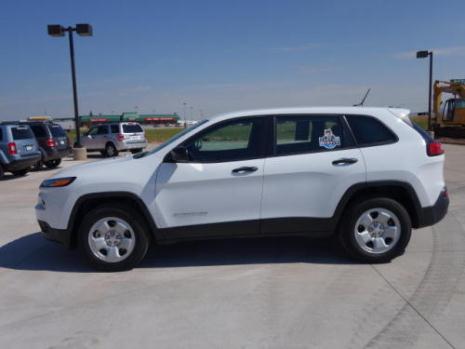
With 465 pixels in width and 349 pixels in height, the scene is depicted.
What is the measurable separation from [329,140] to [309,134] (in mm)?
227

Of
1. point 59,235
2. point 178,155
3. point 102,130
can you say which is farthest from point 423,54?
point 59,235

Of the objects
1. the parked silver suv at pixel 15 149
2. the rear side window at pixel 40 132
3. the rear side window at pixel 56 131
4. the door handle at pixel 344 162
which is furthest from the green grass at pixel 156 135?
the door handle at pixel 344 162

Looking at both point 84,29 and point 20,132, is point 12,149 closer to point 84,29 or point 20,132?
point 20,132

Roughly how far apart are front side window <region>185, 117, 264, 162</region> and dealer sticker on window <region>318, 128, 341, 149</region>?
0.67 meters

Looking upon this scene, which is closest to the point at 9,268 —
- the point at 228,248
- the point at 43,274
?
the point at 43,274

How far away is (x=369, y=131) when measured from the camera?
16.7 ft

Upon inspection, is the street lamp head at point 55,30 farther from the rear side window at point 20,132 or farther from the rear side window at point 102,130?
the rear side window at point 20,132

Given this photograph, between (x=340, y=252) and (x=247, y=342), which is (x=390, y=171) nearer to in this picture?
(x=340, y=252)

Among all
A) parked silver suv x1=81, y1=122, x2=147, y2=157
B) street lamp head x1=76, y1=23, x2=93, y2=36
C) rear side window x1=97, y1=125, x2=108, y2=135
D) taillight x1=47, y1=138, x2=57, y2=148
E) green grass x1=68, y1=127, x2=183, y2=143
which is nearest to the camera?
taillight x1=47, y1=138, x2=57, y2=148

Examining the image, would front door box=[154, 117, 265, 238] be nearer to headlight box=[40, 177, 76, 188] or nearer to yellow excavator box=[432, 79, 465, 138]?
headlight box=[40, 177, 76, 188]

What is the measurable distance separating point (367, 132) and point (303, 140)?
71cm

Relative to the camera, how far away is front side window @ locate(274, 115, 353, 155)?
5035mm

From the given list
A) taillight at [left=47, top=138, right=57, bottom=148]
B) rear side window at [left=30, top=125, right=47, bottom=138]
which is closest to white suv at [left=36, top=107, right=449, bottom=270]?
taillight at [left=47, top=138, right=57, bottom=148]

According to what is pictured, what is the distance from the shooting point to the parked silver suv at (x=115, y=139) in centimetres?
2222
